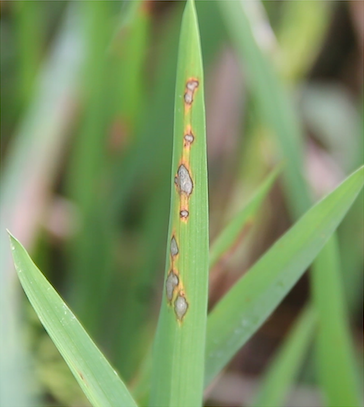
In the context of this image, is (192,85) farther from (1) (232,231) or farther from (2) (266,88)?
(2) (266,88)

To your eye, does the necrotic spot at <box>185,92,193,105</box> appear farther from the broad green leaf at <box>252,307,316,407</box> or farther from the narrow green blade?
the broad green leaf at <box>252,307,316,407</box>

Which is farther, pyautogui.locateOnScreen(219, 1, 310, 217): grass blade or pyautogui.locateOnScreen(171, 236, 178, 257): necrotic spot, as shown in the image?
pyautogui.locateOnScreen(219, 1, 310, 217): grass blade

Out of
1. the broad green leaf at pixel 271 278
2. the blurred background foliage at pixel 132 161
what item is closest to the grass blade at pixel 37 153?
the blurred background foliage at pixel 132 161

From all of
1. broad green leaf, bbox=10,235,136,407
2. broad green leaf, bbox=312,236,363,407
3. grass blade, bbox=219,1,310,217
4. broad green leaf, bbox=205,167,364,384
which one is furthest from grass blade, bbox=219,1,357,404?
broad green leaf, bbox=10,235,136,407

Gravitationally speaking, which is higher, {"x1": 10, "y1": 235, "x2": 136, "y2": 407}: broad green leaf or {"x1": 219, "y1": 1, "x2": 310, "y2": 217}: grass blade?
{"x1": 219, "y1": 1, "x2": 310, "y2": 217}: grass blade

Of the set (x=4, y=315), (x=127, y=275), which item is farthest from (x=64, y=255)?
(x=4, y=315)
